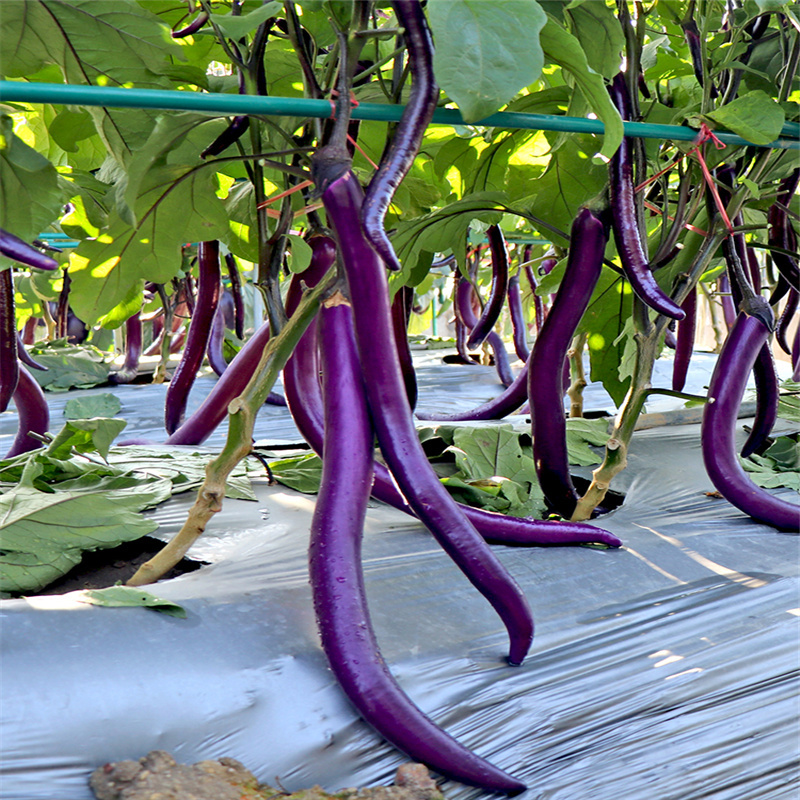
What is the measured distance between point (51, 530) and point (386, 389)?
43 cm

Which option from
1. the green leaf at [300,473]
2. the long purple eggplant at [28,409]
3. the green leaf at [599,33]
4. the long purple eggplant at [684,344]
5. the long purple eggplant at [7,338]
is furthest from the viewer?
the long purple eggplant at [684,344]

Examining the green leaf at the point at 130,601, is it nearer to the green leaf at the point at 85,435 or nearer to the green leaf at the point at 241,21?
the green leaf at the point at 85,435

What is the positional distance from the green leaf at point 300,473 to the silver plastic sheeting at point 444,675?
7.0 inches

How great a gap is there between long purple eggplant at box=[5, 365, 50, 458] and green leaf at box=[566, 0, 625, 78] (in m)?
0.96

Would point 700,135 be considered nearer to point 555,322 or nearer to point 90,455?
point 555,322

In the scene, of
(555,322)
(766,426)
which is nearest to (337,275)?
(555,322)

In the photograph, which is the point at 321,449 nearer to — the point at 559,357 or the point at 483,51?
the point at 559,357

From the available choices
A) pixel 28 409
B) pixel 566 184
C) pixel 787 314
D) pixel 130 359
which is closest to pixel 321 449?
pixel 566 184

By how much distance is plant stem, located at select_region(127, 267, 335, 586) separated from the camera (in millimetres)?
717

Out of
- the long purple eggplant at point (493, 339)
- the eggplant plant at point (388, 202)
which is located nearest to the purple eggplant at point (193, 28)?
the eggplant plant at point (388, 202)

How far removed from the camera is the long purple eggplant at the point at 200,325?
1.21 metres

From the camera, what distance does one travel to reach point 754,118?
33.2 inches

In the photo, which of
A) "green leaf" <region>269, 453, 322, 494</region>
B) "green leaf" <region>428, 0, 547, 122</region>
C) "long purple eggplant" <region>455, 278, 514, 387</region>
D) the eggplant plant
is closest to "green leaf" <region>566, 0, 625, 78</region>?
the eggplant plant

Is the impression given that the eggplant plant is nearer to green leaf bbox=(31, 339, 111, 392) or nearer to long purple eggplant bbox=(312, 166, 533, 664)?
long purple eggplant bbox=(312, 166, 533, 664)
